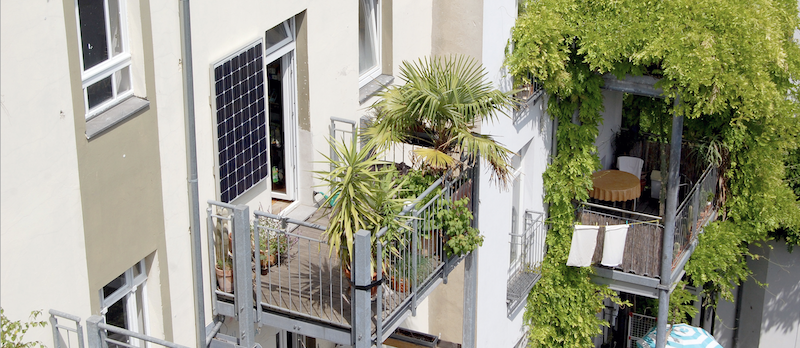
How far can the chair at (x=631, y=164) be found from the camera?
15.9 meters

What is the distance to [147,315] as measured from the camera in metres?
8.30

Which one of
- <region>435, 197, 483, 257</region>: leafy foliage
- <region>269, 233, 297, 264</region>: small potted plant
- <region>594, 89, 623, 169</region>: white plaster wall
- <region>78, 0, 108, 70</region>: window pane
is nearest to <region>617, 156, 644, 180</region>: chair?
<region>594, 89, 623, 169</region>: white plaster wall

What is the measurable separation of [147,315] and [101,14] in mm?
2670

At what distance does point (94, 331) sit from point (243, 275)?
186 cm

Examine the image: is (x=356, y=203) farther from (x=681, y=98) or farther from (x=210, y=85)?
(x=681, y=98)

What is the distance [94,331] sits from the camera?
6926mm

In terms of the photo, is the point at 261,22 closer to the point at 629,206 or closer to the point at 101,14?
the point at 101,14

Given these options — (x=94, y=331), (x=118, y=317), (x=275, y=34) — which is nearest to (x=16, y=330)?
(x=94, y=331)

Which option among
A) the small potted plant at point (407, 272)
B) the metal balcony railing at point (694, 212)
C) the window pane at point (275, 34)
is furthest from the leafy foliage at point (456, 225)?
the metal balcony railing at point (694, 212)

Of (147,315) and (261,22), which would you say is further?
(261,22)

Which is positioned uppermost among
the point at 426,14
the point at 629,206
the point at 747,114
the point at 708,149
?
the point at 426,14

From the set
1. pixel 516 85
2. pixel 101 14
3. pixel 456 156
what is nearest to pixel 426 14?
pixel 516 85

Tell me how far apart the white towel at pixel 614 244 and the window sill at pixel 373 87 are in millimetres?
4110

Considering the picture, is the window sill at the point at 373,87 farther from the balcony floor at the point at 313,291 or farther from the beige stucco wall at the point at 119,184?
the beige stucco wall at the point at 119,184
